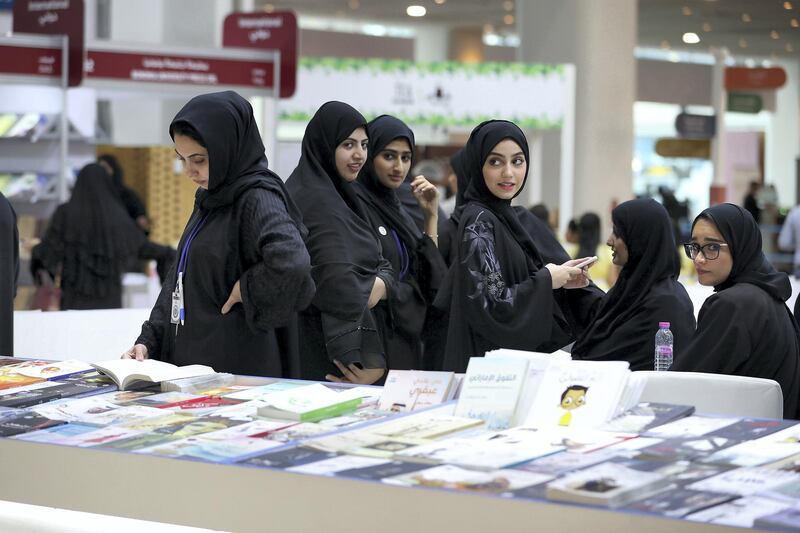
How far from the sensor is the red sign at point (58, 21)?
8094 mm

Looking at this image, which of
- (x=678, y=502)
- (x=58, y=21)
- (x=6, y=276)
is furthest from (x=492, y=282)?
(x=58, y=21)

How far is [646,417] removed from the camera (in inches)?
89.9

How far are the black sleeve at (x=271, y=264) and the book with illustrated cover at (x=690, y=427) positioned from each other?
108cm

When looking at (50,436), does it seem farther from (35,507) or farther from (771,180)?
(771,180)

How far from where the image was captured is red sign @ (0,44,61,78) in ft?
25.7

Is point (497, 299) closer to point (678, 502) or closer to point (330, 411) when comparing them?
point (330, 411)

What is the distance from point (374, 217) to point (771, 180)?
21678 mm

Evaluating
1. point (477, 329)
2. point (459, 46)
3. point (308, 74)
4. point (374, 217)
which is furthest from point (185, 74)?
point (459, 46)

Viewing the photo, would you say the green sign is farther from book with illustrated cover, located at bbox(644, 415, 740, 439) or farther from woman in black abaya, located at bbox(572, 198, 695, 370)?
book with illustrated cover, located at bbox(644, 415, 740, 439)

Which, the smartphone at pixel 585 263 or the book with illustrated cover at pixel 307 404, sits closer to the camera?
the book with illustrated cover at pixel 307 404

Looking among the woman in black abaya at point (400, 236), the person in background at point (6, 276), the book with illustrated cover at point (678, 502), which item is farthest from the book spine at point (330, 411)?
the person in background at point (6, 276)

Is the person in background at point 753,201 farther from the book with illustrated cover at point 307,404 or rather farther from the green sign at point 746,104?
the book with illustrated cover at point 307,404

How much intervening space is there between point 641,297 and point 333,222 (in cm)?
97

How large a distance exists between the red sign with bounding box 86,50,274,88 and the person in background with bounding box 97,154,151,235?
0.59 meters
